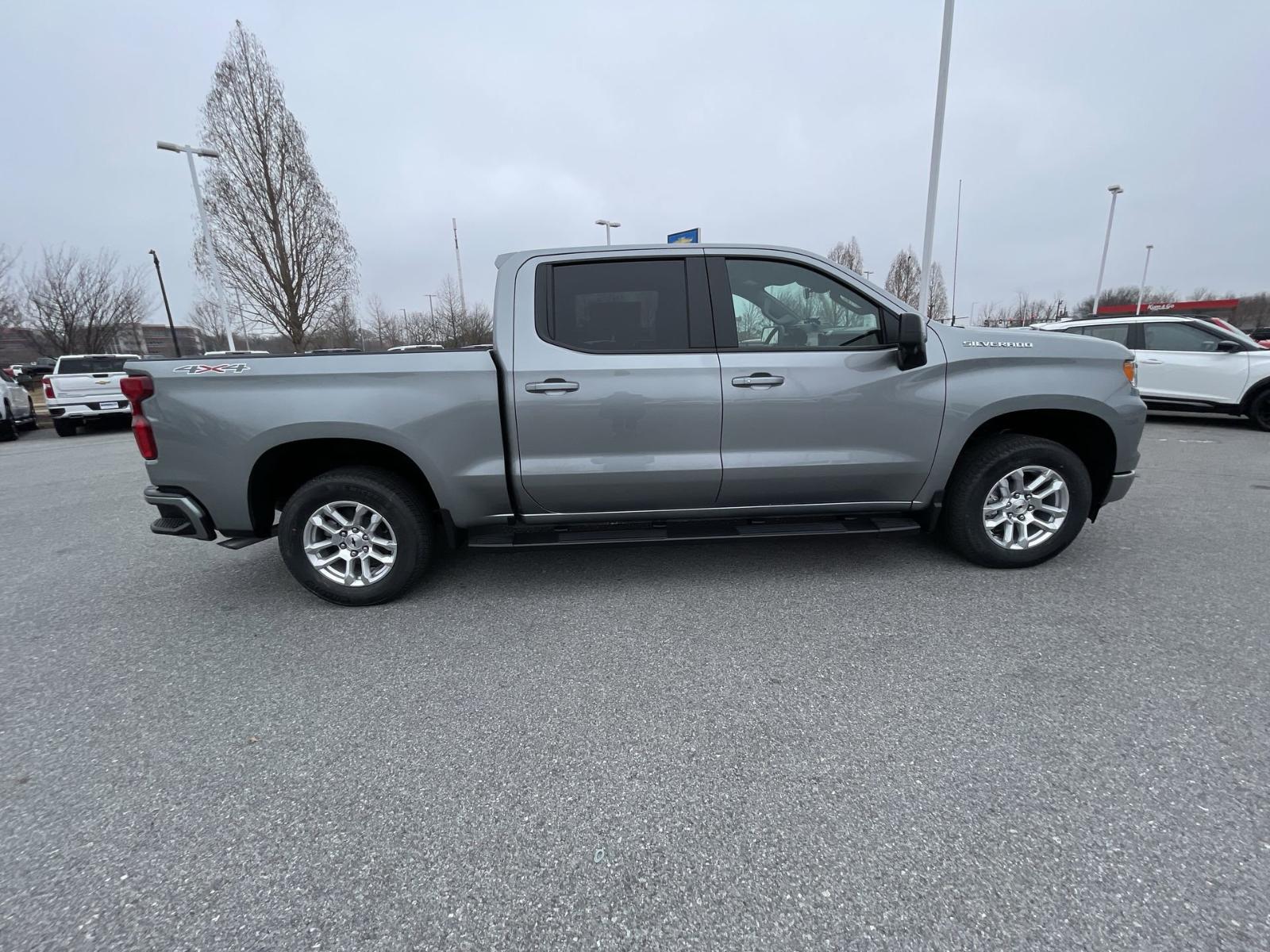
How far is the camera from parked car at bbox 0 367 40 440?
40.6 ft

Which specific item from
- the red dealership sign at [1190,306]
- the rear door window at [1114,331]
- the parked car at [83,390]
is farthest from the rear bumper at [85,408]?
the red dealership sign at [1190,306]

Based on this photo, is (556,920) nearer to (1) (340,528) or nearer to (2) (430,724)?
(2) (430,724)

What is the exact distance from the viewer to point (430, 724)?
2412 millimetres

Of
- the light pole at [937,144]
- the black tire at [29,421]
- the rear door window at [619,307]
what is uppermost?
the light pole at [937,144]

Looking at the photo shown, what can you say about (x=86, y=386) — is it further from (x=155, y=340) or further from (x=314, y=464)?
(x=155, y=340)

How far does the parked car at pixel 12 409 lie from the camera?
1238 cm

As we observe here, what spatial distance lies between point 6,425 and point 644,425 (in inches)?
640

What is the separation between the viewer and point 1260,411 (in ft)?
29.4

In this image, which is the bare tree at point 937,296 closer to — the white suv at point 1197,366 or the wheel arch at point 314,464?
the white suv at point 1197,366

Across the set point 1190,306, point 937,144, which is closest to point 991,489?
point 937,144

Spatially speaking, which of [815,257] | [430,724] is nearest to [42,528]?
[430,724]

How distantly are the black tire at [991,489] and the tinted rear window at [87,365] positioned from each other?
15.8 metres

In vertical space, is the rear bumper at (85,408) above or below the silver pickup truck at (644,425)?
below

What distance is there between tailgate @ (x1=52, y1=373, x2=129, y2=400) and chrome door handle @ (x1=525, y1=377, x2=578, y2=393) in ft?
44.5
